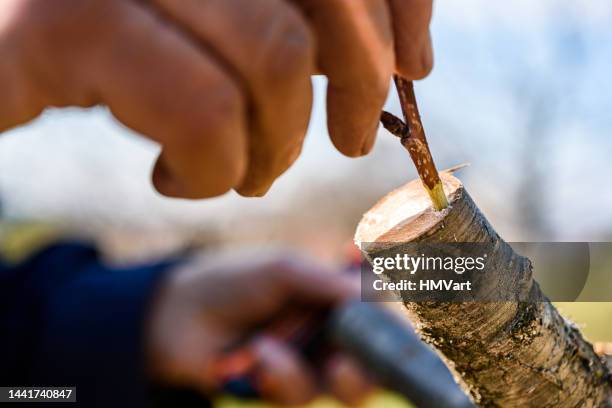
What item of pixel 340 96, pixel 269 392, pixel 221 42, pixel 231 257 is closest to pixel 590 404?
pixel 340 96

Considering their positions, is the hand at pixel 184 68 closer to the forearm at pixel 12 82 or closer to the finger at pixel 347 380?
the forearm at pixel 12 82

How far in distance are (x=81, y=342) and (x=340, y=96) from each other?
1.91 metres

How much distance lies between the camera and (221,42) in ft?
1.23

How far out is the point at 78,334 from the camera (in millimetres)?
2105

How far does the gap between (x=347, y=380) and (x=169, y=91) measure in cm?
201

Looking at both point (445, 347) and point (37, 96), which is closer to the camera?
point (37, 96)

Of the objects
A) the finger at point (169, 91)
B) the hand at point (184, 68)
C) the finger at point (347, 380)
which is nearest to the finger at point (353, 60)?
the hand at point (184, 68)

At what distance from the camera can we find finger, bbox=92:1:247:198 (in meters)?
0.37

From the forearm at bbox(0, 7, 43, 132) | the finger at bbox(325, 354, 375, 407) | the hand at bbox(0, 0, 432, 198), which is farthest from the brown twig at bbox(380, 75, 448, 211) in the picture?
the finger at bbox(325, 354, 375, 407)

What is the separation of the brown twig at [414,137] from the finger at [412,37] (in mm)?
31

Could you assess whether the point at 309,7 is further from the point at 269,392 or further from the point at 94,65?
the point at 269,392

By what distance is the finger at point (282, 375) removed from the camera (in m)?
2.23

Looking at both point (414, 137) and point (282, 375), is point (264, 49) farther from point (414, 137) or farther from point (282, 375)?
point (282, 375)

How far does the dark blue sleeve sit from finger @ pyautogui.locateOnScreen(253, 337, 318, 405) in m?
0.46
